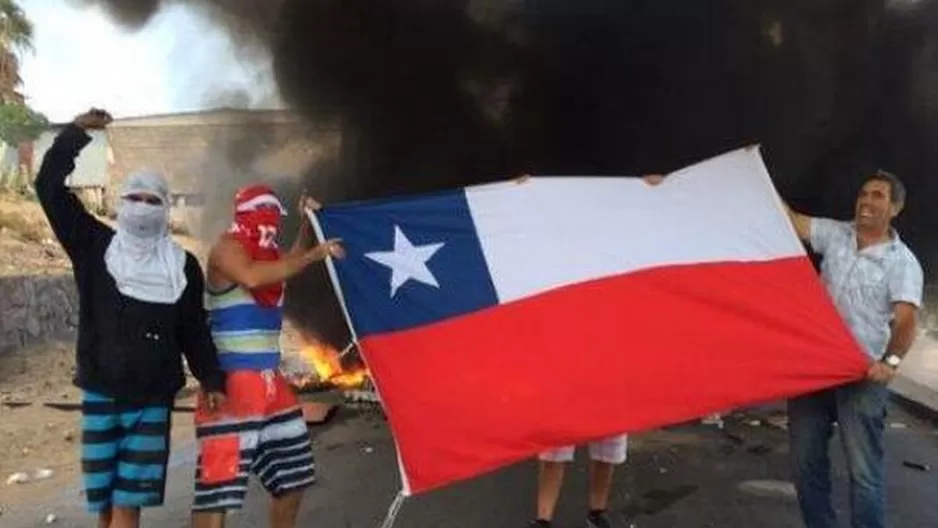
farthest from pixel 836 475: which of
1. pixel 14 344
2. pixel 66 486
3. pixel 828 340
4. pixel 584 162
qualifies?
pixel 14 344

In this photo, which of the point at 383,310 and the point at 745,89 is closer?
the point at 383,310

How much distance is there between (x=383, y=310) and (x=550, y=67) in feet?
26.4

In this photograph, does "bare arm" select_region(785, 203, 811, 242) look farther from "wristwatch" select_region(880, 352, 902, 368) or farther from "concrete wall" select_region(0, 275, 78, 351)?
"concrete wall" select_region(0, 275, 78, 351)

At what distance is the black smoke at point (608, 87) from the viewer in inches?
428

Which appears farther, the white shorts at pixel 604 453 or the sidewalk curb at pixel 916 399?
the sidewalk curb at pixel 916 399

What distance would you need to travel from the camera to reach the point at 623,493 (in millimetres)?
5699

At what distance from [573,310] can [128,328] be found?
172 cm

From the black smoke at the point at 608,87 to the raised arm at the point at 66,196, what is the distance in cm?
653

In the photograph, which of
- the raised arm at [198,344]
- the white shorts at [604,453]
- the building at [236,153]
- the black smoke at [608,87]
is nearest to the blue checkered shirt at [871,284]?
the white shorts at [604,453]

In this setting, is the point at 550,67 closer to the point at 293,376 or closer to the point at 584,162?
the point at 584,162

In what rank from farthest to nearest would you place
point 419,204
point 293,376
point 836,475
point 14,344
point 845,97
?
point 14,344 < point 845,97 < point 293,376 < point 836,475 < point 419,204

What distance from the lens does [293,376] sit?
9773mm

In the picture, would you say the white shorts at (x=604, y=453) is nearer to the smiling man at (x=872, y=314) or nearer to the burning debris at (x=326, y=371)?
the smiling man at (x=872, y=314)

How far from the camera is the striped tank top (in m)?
3.89
